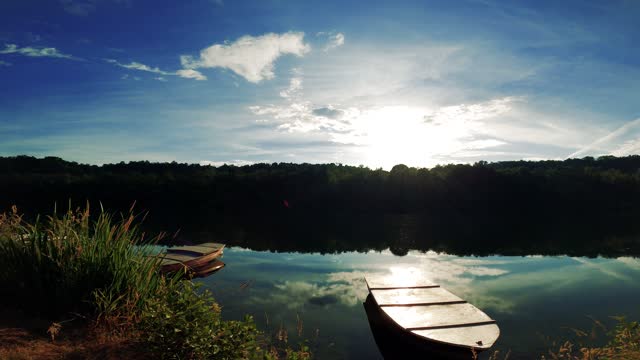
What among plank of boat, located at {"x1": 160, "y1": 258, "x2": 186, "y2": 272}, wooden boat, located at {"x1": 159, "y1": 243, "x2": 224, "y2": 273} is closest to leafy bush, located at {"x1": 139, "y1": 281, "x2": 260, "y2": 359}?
plank of boat, located at {"x1": 160, "y1": 258, "x2": 186, "y2": 272}

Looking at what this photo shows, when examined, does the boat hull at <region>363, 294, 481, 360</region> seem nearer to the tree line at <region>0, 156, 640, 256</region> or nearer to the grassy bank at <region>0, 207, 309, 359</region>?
the grassy bank at <region>0, 207, 309, 359</region>

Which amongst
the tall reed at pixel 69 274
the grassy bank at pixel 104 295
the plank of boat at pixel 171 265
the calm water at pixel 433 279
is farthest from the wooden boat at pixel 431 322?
the plank of boat at pixel 171 265

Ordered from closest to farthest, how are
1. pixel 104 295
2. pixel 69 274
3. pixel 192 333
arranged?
1. pixel 192 333
2. pixel 104 295
3. pixel 69 274

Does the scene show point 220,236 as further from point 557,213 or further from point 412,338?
point 557,213

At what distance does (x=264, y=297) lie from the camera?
14398 millimetres

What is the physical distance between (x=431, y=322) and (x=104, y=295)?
7.16m

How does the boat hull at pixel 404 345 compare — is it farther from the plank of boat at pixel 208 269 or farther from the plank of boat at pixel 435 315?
the plank of boat at pixel 208 269

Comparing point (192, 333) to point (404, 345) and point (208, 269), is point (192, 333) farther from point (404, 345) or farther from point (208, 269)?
point (208, 269)

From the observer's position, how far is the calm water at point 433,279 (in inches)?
434

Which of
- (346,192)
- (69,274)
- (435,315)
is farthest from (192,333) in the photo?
(346,192)

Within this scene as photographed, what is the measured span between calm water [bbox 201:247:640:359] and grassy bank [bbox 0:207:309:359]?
3007 mm

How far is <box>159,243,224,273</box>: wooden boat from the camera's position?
49.1 feet

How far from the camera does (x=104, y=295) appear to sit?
5.61 metres

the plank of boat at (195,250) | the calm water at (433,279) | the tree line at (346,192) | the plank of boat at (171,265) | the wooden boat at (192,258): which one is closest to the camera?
the calm water at (433,279)
